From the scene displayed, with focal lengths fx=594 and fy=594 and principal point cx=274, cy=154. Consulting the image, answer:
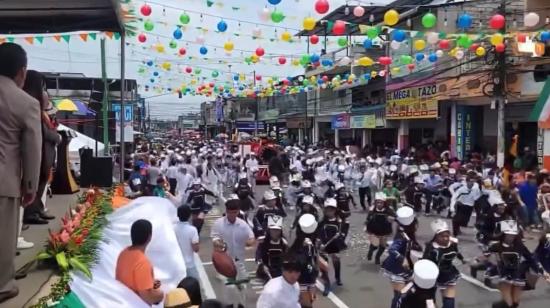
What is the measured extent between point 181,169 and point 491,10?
16033 mm

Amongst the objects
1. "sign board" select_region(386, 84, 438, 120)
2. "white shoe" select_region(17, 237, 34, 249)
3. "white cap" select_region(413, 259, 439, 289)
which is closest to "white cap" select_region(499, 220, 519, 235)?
"white cap" select_region(413, 259, 439, 289)

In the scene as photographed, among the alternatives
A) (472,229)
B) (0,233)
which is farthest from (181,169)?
(0,233)

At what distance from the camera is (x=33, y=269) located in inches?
193

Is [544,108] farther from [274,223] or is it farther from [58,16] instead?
[58,16]

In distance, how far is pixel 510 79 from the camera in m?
22.8

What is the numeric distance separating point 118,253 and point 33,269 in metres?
0.83

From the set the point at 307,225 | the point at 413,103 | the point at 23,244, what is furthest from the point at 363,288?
the point at 413,103

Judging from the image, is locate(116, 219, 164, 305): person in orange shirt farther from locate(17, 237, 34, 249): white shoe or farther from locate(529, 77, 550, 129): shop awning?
locate(529, 77, 550, 129): shop awning

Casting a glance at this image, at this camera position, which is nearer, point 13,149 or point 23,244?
point 13,149

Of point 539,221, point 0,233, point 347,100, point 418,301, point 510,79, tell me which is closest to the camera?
point 0,233

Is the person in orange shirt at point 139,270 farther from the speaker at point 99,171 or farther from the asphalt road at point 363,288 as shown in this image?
the speaker at point 99,171

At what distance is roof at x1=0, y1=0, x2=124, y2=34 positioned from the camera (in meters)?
6.78

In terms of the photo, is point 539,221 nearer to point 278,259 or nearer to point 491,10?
point 278,259

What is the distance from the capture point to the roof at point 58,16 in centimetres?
678
